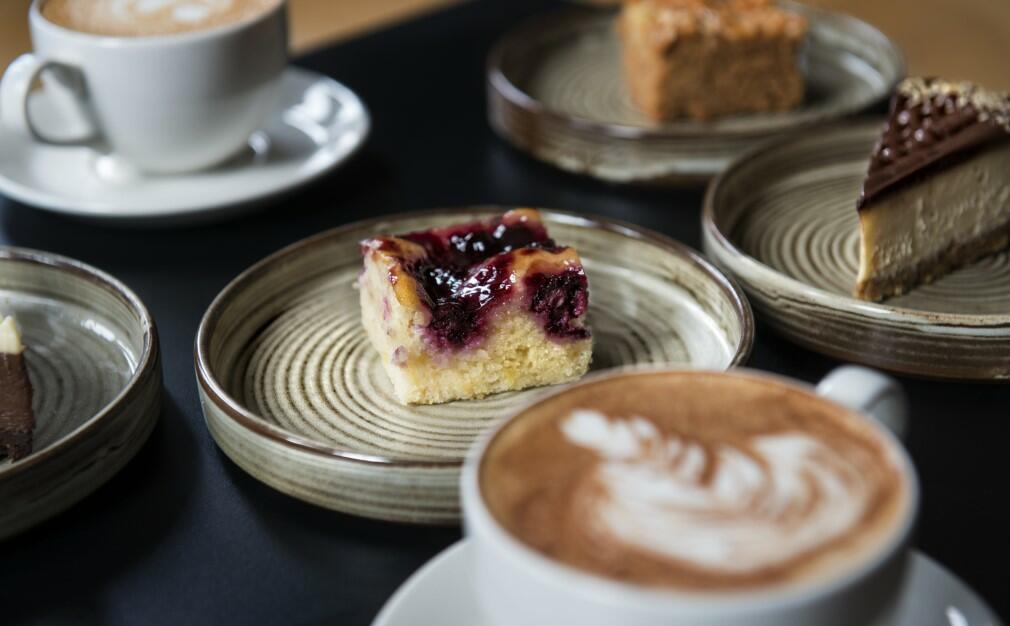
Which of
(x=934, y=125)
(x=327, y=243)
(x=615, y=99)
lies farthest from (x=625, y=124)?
(x=327, y=243)

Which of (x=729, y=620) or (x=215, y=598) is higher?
(x=729, y=620)

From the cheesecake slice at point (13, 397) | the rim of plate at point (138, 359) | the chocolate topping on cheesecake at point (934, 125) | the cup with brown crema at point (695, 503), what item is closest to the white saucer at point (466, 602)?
the cup with brown crema at point (695, 503)

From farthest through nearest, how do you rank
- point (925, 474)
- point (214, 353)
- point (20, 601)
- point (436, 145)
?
point (436, 145)
point (214, 353)
point (925, 474)
point (20, 601)

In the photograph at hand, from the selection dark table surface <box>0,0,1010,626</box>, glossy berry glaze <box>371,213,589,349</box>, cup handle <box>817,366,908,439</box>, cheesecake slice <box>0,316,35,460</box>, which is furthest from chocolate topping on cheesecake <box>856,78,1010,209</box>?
cheesecake slice <box>0,316,35,460</box>

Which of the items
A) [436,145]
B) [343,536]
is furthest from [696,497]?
[436,145]

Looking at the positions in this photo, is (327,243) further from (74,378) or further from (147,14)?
(147,14)

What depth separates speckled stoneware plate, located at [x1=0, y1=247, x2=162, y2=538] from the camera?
118 centimetres

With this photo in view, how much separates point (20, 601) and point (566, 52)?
1.67 meters

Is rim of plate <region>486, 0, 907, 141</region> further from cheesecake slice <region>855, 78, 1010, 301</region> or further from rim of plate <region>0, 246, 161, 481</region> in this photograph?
rim of plate <region>0, 246, 161, 481</region>

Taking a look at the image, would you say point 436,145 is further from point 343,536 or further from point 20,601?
point 20,601

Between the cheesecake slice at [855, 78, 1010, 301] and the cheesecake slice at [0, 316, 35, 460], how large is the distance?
1.08 m

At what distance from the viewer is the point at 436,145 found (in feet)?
7.12

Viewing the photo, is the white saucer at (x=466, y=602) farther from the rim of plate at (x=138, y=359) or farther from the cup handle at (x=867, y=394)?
the rim of plate at (x=138, y=359)

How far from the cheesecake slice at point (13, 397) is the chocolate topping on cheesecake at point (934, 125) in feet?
3.81
